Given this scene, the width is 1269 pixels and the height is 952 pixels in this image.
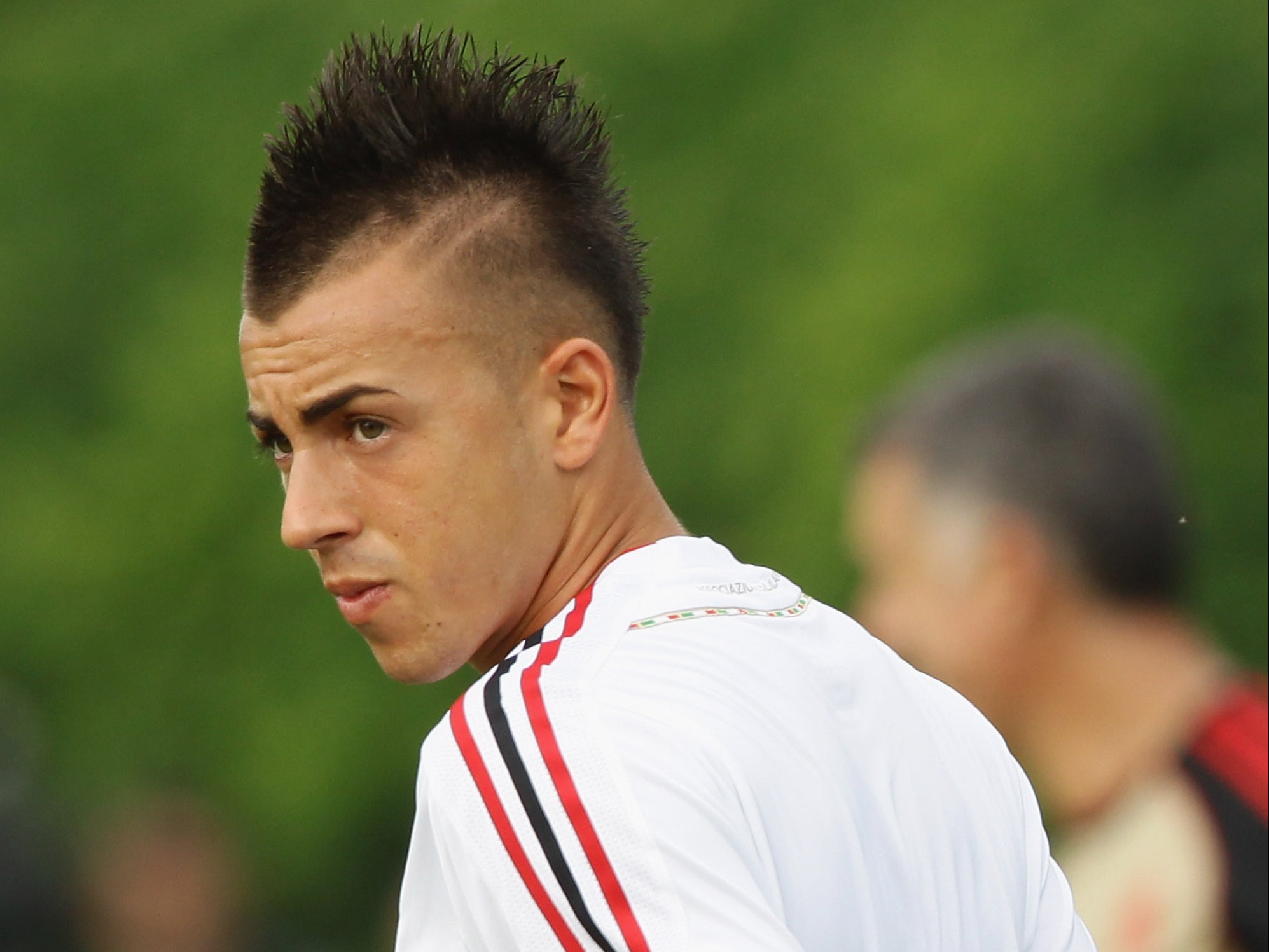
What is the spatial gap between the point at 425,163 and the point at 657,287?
4.31 meters

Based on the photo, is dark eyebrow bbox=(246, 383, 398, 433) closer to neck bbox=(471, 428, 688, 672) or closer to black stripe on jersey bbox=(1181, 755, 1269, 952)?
neck bbox=(471, 428, 688, 672)

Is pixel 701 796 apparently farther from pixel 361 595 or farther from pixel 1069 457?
pixel 1069 457

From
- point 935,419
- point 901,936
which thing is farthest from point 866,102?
point 901,936

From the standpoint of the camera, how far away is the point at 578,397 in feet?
9.12

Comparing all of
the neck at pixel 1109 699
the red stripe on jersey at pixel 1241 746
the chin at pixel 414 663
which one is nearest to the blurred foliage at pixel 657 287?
the neck at pixel 1109 699

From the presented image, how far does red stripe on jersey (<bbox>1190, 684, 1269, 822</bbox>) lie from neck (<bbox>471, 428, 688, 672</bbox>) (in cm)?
172

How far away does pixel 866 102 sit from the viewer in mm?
7008

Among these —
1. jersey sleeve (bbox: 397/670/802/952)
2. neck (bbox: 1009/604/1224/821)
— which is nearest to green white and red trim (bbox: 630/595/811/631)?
jersey sleeve (bbox: 397/670/802/952)

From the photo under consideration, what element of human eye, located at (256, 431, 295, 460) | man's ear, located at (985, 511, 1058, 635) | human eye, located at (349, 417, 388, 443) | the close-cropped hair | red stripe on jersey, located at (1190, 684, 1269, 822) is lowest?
red stripe on jersey, located at (1190, 684, 1269, 822)

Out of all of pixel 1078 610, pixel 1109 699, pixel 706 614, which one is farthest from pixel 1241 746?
pixel 706 614

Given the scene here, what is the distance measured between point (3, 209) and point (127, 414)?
45.4 inches

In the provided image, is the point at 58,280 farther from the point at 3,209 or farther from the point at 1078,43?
the point at 1078,43

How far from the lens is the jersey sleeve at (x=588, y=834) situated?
203cm

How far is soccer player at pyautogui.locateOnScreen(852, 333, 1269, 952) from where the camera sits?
4008 mm
